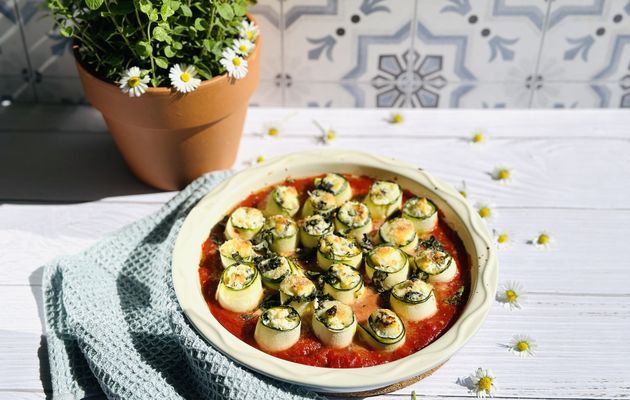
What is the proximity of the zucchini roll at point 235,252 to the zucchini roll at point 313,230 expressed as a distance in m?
0.11

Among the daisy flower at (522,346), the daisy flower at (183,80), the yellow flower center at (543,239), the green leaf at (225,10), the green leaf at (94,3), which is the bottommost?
the daisy flower at (522,346)

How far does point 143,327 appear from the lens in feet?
4.79

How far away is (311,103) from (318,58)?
15 cm

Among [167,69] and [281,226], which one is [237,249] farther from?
[167,69]

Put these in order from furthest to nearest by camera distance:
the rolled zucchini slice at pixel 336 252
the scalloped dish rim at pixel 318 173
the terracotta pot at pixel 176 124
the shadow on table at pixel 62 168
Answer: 1. the shadow on table at pixel 62 168
2. the terracotta pot at pixel 176 124
3. the rolled zucchini slice at pixel 336 252
4. the scalloped dish rim at pixel 318 173

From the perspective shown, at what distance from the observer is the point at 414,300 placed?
4.62ft

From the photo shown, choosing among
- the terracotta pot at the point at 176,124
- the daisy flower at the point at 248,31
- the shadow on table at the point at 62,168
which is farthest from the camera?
the shadow on table at the point at 62,168

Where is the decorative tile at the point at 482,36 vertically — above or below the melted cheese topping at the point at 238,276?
above

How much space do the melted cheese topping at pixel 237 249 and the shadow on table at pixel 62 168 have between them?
407mm

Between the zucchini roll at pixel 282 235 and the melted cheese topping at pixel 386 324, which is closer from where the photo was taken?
the melted cheese topping at pixel 386 324

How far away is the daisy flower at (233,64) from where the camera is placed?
1.65 m

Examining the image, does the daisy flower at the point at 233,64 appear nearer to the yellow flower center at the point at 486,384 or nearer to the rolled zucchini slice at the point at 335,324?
the rolled zucchini slice at the point at 335,324

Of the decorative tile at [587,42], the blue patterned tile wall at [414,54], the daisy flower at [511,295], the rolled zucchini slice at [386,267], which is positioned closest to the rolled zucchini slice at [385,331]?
the rolled zucchini slice at [386,267]

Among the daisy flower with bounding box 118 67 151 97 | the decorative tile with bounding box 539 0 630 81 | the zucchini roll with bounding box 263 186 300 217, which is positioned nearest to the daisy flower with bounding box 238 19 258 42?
the daisy flower with bounding box 118 67 151 97
